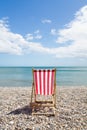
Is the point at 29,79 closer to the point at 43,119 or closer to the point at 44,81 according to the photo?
the point at 44,81

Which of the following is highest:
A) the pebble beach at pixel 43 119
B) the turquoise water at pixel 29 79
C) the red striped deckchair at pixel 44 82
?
the red striped deckchair at pixel 44 82

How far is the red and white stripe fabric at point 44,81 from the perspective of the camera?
5871mm

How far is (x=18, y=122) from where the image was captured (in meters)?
4.59

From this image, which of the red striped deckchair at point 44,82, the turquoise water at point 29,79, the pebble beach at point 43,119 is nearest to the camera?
the pebble beach at point 43,119

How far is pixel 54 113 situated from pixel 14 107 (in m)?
1.57

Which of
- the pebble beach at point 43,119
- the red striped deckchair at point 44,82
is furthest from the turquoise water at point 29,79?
the pebble beach at point 43,119

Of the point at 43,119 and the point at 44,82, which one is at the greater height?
the point at 44,82

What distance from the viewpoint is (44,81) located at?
5.92 metres

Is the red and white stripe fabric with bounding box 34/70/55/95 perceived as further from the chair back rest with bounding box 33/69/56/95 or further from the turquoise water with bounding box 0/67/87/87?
the turquoise water with bounding box 0/67/87/87

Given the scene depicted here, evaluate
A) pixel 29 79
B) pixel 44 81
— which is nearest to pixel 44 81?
pixel 44 81

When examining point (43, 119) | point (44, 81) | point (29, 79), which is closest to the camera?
point (43, 119)

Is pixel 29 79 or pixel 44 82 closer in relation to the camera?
pixel 44 82

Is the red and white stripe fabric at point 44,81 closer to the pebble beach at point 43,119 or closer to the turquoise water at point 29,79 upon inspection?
the pebble beach at point 43,119

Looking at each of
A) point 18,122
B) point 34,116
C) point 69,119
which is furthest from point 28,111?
point 69,119
